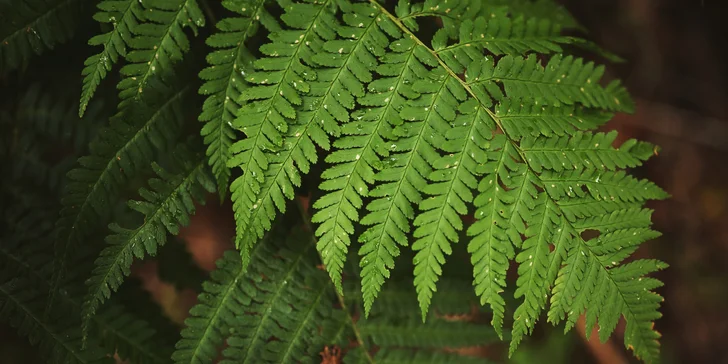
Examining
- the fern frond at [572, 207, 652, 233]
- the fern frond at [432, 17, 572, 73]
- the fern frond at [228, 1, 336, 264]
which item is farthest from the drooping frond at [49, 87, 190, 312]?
the fern frond at [572, 207, 652, 233]

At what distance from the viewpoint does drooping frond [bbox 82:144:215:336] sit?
169 cm

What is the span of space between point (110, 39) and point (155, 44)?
14cm

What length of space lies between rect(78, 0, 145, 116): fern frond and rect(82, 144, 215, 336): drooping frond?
1.08 ft

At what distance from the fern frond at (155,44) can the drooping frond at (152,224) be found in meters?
0.28

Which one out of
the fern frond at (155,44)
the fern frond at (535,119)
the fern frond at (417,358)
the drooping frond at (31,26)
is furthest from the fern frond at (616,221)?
the drooping frond at (31,26)

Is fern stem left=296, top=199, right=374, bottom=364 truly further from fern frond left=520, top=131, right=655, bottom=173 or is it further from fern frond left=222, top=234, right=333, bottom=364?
fern frond left=520, top=131, right=655, bottom=173

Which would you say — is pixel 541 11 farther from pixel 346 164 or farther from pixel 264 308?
pixel 264 308

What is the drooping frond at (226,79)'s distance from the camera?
173cm

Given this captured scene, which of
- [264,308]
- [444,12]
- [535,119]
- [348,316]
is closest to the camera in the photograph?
[535,119]

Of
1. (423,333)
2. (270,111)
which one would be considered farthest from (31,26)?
(423,333)

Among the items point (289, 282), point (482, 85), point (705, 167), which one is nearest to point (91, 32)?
point (289, 282)

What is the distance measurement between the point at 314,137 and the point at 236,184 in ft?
0.96

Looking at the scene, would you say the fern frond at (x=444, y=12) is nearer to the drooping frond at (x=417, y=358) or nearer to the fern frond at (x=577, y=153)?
the fern frond at (x=577, y=153)

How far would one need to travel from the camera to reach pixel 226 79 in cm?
177
